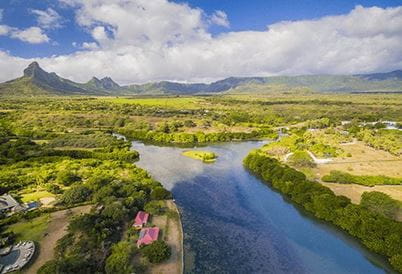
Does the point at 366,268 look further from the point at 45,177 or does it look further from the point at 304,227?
the point at 45,177

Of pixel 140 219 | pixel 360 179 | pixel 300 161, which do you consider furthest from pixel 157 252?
pixel 300 161

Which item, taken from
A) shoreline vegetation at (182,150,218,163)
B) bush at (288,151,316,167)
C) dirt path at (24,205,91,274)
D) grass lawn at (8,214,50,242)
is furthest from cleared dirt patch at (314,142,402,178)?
grass lawn at (8,214,50,242)

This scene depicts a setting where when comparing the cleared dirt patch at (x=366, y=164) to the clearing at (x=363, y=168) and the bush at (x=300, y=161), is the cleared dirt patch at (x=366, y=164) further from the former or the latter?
the bush at (x=300, y=161)

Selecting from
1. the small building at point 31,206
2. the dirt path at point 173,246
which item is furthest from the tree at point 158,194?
the small building at point 31,206

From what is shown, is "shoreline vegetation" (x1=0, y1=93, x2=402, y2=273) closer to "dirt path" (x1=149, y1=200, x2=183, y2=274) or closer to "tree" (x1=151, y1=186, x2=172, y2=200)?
"tree" (x1=151, y1=186, x2=172, y2=200)

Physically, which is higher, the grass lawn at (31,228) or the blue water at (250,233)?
the grass lawn at (31,228)

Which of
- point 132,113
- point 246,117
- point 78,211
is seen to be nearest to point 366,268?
point 78,211
